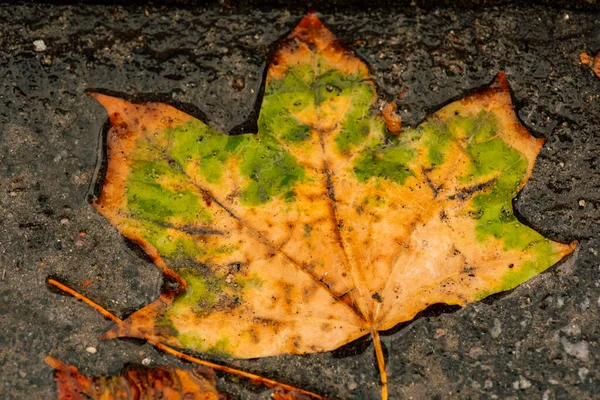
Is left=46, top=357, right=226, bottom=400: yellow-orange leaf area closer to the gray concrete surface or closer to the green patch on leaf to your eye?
the gray concrete surface

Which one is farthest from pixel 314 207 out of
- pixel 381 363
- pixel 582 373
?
pixel 582 373

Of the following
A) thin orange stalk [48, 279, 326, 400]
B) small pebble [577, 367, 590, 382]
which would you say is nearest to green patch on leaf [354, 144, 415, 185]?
thin orange stalk [48, 279, 326, 400]

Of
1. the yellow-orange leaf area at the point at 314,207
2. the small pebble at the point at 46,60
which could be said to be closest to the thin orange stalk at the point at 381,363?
the yellow-orange leaf area at the point at 314,207

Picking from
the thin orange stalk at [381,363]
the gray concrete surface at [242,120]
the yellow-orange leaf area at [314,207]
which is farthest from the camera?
the gray concrete surface at [242,120]

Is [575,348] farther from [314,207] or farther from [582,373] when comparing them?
[314,207]

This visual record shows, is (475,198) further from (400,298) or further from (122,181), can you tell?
(122,181)

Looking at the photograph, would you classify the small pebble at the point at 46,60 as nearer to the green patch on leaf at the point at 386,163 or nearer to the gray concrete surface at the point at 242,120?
the gray concrete surface at the point at 242,120

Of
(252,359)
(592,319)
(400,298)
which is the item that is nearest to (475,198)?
(400,298)
